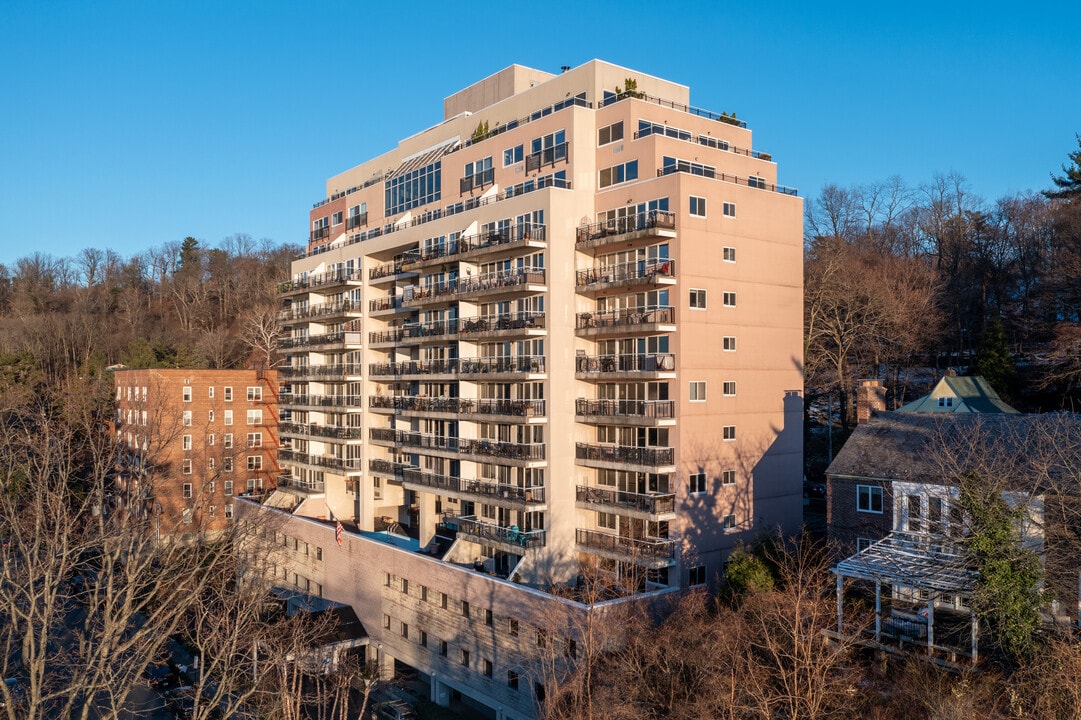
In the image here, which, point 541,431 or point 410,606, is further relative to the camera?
point 410,606

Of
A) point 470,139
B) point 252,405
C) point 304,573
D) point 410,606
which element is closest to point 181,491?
point 252,405

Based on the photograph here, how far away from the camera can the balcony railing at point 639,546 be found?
1326 inches

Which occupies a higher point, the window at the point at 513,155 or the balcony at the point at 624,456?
the window at the point at 513,155

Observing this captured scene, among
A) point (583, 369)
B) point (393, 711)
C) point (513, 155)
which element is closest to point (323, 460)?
point (393, 711)

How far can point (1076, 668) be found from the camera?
19.1m

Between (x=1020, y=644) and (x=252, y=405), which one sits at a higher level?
(x=252, y=405)

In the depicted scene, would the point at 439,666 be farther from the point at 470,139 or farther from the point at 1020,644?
the point at 470,139

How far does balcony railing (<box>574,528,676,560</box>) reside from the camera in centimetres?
3369

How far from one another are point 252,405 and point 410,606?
32365 mm

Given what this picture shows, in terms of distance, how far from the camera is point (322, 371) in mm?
54969

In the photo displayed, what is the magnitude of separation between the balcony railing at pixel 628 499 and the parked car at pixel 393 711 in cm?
1201

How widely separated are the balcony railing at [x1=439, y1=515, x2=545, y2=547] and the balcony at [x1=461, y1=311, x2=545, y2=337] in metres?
9.07

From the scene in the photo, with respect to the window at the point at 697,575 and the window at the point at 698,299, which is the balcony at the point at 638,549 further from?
the window at the point at 698,299

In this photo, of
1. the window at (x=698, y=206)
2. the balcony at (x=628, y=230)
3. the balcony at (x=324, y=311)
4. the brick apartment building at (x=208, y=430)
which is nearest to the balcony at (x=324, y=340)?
the balcony at (x=324, y=311)
